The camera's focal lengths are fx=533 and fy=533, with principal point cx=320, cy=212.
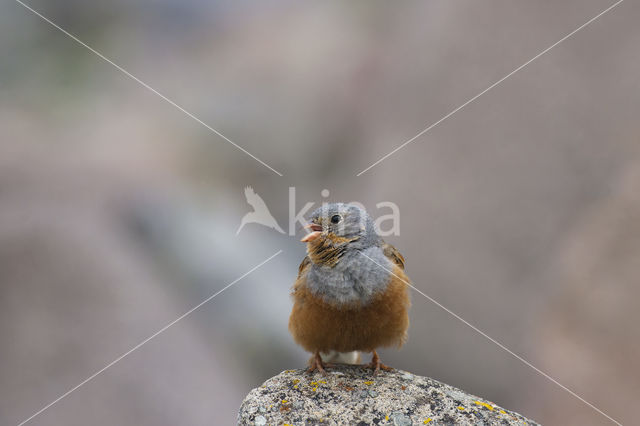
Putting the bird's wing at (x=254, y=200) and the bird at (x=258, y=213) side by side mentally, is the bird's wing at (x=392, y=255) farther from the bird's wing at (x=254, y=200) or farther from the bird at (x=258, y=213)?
the bird's wing at (x=254, y=200)

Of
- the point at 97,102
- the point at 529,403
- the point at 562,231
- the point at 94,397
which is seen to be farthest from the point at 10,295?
the point at 562,231

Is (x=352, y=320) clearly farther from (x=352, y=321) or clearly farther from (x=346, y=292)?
(x=346, y=292)

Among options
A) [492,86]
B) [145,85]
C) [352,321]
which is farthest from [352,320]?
[145,85]

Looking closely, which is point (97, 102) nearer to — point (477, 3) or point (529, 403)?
point (477, 3)

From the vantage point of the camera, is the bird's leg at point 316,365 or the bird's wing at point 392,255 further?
the bird's wing at point 392,255

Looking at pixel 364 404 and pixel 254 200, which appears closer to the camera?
pixel 364 404

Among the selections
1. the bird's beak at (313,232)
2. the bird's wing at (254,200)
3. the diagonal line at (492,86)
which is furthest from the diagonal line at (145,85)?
the bird's beak at (313,232)

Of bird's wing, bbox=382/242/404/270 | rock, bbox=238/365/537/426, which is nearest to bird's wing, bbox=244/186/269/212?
bird's wing, bbox=382/242/404/270
